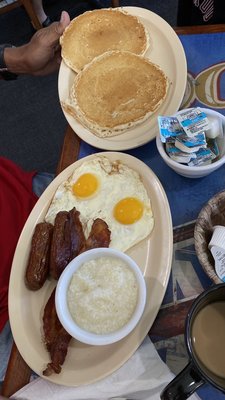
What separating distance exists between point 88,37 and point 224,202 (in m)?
0.83

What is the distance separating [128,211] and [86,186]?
0.16 m

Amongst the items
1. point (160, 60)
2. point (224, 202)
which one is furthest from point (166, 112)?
point (224, 202)

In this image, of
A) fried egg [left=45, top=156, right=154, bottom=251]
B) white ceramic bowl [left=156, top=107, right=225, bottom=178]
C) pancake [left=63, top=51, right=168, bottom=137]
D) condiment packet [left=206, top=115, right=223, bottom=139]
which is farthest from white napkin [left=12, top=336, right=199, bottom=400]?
pancake [left=63, top=51, right=168, bottom=137]

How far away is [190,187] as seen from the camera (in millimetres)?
1121

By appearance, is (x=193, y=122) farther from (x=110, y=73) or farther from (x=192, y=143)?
(x=110, y=73)

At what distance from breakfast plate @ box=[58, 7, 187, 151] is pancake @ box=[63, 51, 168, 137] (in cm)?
2

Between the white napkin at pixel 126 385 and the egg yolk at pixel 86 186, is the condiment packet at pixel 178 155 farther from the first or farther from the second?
the white napkin at pixel 126 385

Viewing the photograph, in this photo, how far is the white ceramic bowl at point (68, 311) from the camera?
90cm

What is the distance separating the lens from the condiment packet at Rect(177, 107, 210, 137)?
3.28ft

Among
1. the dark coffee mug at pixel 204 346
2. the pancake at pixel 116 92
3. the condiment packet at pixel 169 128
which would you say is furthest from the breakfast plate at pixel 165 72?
the dark coffee mug at pixel 204 346

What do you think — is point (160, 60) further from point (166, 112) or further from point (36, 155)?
point (36, 155)

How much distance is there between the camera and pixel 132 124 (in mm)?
1211

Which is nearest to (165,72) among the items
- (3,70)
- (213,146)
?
(213,146)

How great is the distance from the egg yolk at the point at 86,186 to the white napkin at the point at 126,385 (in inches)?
18.0
